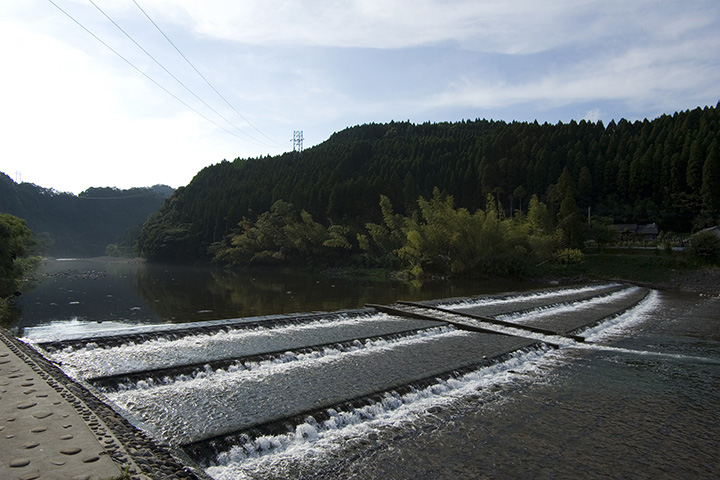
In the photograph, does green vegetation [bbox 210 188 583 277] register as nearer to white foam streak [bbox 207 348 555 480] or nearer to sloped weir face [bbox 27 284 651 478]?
sloped weir face [bbox 27 284 651 478]

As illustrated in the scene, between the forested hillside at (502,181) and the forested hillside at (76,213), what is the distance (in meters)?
45.0

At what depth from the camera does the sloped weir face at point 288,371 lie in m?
6.24

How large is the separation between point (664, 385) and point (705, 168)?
44.6m

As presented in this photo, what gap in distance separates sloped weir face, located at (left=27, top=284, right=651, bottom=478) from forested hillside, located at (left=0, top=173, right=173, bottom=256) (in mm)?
102385

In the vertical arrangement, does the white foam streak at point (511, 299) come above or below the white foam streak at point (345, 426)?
below

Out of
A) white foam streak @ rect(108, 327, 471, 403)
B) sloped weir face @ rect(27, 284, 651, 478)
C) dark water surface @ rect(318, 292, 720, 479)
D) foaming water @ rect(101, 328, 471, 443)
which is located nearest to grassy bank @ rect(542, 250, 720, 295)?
sloped weir face @ rect(27, 284, 651, 478)

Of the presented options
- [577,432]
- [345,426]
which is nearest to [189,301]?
[345,426]

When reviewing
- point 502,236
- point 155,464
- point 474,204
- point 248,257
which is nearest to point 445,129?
point 474,204

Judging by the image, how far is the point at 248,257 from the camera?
191 feet

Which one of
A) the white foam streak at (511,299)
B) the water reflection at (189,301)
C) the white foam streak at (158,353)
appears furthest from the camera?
the white foam streak at (511,299)

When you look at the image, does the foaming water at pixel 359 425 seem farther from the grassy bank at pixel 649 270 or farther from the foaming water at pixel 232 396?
the grassy bank at pixel 649 270

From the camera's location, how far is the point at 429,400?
25.7 feet

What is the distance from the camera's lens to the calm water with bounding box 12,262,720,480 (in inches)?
223

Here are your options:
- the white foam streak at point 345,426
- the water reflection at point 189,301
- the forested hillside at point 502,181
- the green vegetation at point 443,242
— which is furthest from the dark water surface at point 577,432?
the forested hillside at point 502,181
